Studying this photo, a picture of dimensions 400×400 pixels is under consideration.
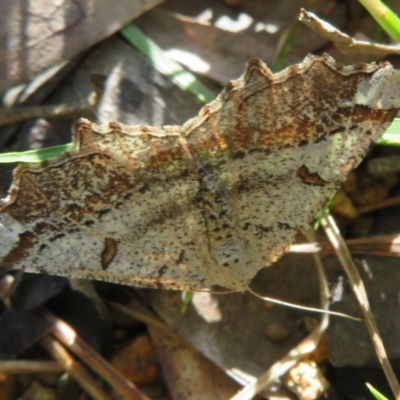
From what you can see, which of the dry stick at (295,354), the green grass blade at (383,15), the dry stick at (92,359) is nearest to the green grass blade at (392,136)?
the green grass blade at (383,15)

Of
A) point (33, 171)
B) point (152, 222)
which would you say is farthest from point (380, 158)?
point (33, 171)

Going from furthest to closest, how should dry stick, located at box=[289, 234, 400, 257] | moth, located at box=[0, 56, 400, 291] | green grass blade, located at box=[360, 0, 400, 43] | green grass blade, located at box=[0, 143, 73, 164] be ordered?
dry stick, located at box=[289, 234, 400, 257] → green grass blade, located at box=[0, 143, 73, 164] → green grass blade, located at box=[360, 0, 400, 43] → moth, located at box=[0, 56, 400, 291]

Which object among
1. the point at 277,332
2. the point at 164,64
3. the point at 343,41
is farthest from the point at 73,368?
the point at 343,41

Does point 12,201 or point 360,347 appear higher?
point 12,201

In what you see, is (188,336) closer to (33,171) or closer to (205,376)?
(205,376)

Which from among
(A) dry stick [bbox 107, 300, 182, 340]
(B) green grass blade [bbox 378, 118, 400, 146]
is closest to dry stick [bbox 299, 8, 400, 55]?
(B) green grass blade [bbox 378, 118, 400, 146]

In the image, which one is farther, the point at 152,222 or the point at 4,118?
the point at 4,118

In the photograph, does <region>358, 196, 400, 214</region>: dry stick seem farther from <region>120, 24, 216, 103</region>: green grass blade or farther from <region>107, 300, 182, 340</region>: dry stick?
<region>107, 300, 182, 340</region>: dry stick
